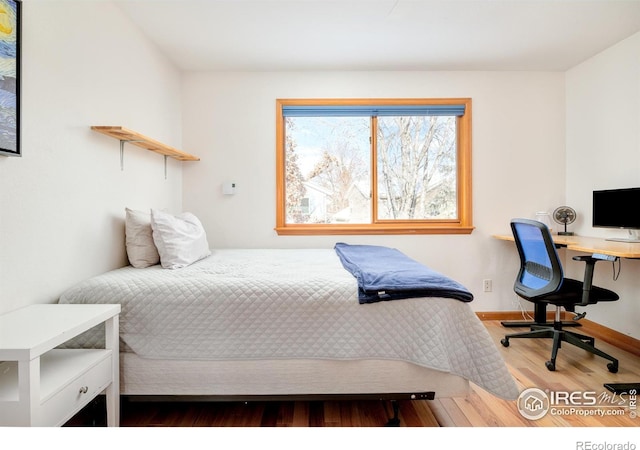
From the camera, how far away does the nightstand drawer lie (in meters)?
1.20

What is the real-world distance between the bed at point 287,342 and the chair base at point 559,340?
118 centimetres

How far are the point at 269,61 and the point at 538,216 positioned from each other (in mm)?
2882

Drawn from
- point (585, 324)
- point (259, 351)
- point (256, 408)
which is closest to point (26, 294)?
point (259, 351)

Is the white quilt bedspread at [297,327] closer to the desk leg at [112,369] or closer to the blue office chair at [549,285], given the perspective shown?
the desk leg at [112,369]

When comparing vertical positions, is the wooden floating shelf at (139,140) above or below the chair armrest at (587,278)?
above

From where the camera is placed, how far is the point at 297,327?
1.70m

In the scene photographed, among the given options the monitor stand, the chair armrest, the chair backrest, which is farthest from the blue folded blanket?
the monitor stand

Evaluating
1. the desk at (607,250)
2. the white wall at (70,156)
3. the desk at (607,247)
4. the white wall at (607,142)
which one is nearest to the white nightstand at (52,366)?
the white wall at (70,156)

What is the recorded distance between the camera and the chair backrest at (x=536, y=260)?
7.89 ft

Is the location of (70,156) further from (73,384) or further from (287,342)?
(287,342)

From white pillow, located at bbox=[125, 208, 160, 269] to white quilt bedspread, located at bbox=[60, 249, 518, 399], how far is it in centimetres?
49

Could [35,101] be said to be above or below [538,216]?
above

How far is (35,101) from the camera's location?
1635 mm

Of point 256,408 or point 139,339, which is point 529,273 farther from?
point 139,339
